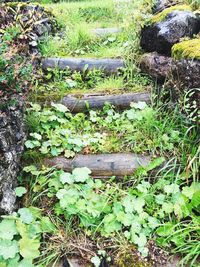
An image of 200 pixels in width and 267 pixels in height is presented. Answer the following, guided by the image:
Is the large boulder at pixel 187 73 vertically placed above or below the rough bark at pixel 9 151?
above

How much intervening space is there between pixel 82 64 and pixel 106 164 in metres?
1.52

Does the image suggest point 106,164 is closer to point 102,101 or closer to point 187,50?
point 102,101

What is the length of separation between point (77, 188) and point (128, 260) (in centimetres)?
64

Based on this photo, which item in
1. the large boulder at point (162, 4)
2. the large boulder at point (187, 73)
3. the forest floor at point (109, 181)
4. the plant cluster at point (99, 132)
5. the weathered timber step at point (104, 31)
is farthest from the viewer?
the weathered timber step at point (104, 31)

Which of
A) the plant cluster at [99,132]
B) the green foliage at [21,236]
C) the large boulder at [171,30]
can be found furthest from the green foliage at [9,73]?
the large boulder at [171,30]

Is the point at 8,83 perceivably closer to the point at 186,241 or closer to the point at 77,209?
the point at 77,209

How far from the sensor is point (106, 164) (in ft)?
9.51

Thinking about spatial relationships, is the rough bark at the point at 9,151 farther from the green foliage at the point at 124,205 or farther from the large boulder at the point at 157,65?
the large boulder at the point at 157,65

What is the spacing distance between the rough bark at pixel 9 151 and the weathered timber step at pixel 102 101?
748 mm

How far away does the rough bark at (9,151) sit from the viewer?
8.00ft

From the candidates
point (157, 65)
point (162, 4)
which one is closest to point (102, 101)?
point (157, 65)

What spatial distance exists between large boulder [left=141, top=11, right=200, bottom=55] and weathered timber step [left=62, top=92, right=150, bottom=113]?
23.8 inches

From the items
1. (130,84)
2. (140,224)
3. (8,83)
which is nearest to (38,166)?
(8,83)

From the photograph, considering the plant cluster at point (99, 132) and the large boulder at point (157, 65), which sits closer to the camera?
the plant cluster at point (99, 132)
